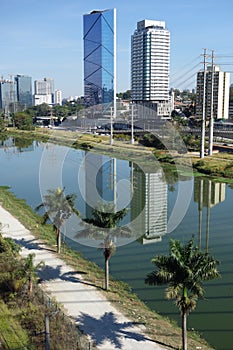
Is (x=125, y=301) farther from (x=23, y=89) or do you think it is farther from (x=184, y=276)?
(x=23, y=89)

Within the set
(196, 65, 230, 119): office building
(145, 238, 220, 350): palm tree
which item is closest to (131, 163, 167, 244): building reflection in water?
(145, 238, 220, 350): palm tree

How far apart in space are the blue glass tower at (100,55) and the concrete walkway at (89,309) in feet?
124

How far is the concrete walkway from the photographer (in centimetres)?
458

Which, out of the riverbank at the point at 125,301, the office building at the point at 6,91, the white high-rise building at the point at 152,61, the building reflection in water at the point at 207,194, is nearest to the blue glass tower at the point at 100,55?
the white high-rise building at the point at 152,61

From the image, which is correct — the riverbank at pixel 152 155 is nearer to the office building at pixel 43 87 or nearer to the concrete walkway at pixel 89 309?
the concrete walkway at pixel 89 309

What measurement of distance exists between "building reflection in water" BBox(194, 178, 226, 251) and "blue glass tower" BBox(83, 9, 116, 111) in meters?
30.1

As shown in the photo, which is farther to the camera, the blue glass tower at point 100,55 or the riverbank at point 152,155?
the blue glass tower at point 100,55

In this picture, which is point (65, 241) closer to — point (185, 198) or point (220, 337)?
point (220, 337)

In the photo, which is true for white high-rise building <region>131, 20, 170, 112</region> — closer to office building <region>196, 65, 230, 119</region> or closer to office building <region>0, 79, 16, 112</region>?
office building <region>196, 65, 230, 119</region>

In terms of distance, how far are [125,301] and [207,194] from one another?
772 centimetres

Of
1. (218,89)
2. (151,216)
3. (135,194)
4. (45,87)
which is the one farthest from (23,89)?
(151,216)

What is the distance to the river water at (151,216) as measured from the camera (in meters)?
5.73

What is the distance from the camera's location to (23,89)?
80.2m

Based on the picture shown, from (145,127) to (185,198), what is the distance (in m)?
19.2
